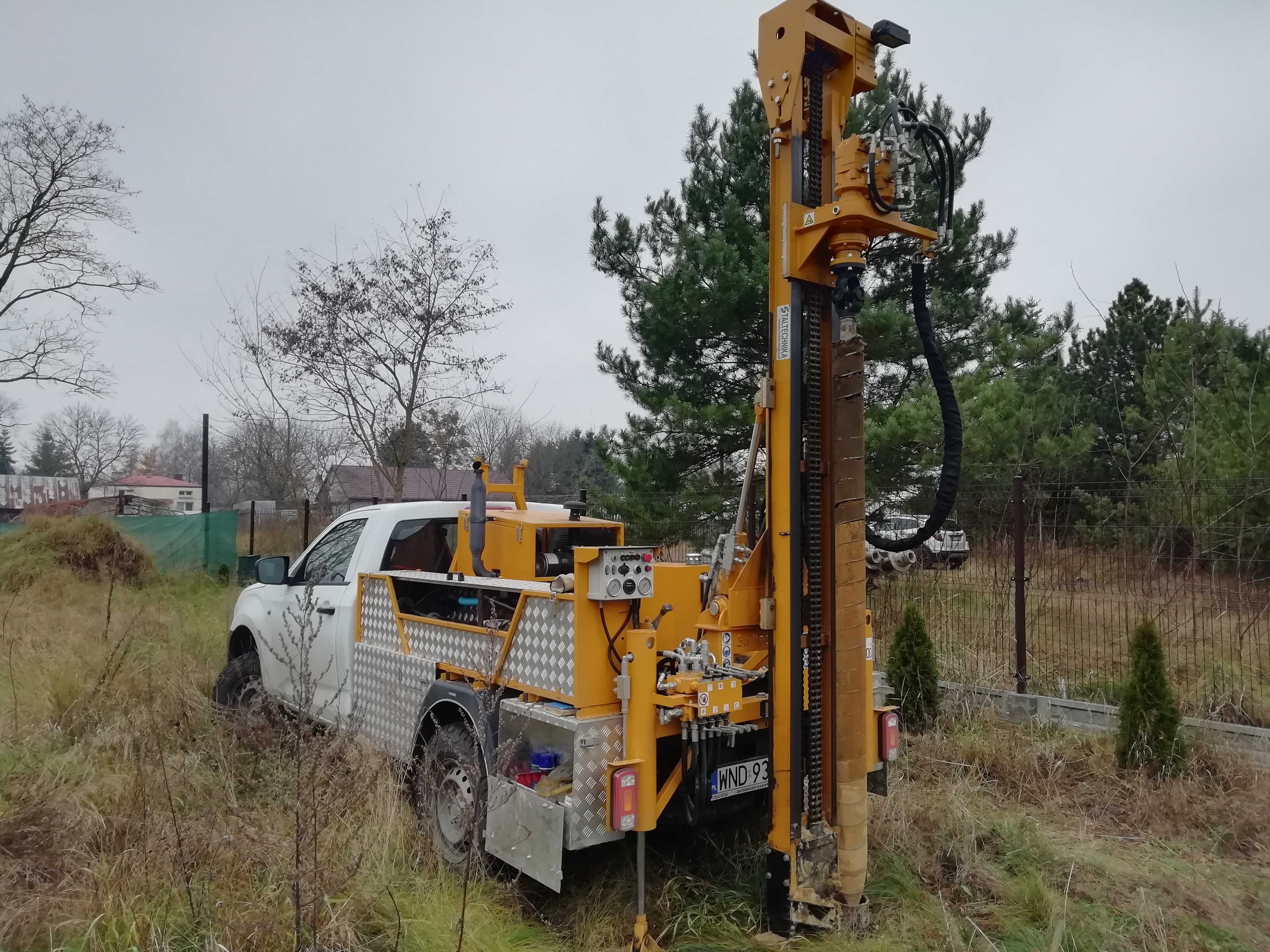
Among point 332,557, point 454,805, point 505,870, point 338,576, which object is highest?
point 332,557

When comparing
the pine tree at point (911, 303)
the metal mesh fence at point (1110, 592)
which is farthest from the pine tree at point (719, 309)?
the metal mesh fence at point (1110, 592)

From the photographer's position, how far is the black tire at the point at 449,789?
13.0ft

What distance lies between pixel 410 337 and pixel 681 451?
441 centimetres

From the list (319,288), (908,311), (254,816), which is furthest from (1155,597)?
(319,288)

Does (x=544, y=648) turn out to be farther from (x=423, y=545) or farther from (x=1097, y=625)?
(x=1097, y=625)

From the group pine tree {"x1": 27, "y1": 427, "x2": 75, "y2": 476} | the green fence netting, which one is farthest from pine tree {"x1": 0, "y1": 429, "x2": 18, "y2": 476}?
the green fence netting

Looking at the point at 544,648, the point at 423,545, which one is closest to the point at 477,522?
the point at 423,545

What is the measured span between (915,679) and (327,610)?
4.44 metres

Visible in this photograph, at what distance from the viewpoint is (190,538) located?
17047 millimetres

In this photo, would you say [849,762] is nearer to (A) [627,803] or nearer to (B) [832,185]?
(A) [627,803]

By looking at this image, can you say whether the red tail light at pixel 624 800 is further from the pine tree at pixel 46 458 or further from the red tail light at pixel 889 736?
the pine tree at pixel 46 458

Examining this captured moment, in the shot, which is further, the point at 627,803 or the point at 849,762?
the point at 849,762

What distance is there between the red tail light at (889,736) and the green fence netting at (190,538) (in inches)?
601

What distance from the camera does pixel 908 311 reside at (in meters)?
11.0
